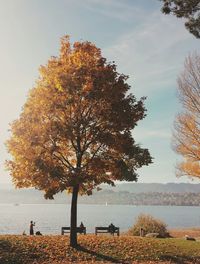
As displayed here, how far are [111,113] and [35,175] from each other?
6.08m

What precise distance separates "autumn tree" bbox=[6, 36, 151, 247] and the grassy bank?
5.33 ft

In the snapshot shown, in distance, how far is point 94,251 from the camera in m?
25.0

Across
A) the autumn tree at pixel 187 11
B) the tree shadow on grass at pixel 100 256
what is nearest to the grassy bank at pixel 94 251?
the tree shadow on grass at pixel 100 256

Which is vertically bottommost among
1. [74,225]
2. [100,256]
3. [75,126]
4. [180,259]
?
[180,259]

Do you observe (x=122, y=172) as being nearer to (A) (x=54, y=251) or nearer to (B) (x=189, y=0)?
(A) (x=54, y=251)

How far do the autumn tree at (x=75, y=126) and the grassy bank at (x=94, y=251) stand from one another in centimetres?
162

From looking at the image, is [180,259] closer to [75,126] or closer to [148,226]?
[75,126]

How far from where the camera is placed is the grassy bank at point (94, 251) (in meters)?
23.0

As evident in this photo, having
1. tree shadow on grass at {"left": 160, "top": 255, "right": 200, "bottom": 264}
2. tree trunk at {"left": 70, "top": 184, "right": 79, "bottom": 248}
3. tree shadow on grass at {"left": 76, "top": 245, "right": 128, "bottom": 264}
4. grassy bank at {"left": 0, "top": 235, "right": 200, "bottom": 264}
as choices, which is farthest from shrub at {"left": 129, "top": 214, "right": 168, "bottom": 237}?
tree shadow on grass at {"left": 76, "top": 245, "right": 128, "bottom": 264}

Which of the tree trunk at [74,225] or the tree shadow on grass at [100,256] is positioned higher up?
A: the tree trunk at [74,225]

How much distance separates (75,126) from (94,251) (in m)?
7.75

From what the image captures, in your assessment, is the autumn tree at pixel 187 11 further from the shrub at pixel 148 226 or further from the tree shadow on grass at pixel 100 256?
the shrub at pixel 148 226

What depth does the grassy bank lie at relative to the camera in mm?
22984

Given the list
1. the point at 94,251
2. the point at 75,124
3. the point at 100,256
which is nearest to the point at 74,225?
the point at 94,251
